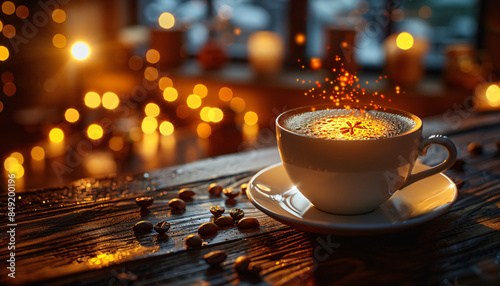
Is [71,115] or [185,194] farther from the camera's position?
[71,115]

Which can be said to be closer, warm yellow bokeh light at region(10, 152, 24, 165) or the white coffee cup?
the white coffee cup

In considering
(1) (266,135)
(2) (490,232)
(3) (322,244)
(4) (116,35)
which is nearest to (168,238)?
(3) (322,244)

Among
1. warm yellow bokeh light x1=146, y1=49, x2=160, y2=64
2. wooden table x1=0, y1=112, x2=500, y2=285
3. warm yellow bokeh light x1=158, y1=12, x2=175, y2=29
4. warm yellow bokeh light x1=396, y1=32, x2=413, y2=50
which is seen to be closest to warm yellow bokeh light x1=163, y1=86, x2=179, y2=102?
warm yellow bokeh light x1=146, y1=49, x2=160, y2=64

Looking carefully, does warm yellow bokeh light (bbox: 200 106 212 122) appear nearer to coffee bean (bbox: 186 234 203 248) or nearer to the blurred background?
the blurred background

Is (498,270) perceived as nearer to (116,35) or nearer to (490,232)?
(490,232)

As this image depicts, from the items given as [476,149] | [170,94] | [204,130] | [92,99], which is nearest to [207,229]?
[476,149]

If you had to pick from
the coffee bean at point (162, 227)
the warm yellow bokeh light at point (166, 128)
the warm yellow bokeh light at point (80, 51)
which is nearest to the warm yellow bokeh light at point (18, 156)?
the warm yellow bokeh light at point (166, 128)

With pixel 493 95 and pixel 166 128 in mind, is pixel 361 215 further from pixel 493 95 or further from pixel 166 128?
pixel 166 128
